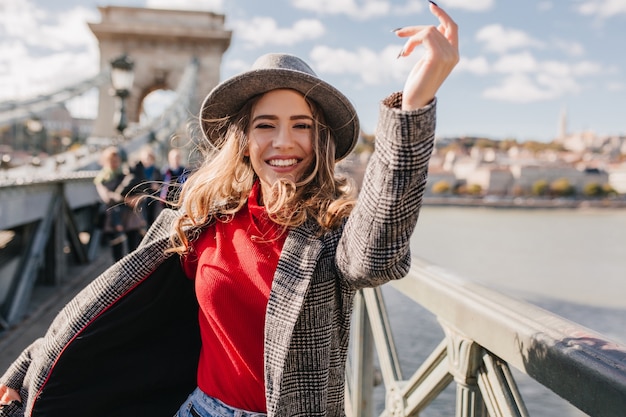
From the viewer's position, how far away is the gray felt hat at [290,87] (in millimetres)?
1089

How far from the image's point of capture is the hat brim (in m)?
1.09

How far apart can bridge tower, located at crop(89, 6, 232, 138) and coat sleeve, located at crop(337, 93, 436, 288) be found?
19.3 metres

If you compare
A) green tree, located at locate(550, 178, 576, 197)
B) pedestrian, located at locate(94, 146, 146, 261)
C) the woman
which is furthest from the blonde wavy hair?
green tree, located at locate(550, 178, 576, 197)

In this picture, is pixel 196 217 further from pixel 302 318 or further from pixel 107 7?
pixel 107 7

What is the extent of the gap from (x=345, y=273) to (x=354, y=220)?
0.31ft

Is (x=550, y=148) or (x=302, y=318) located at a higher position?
(x=550, y=148)

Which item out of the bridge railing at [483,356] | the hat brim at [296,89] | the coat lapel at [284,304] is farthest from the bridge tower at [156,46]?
the coat lapel at [284,304]

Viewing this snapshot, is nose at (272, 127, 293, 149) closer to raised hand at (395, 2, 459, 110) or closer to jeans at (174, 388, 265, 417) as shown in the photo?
raised hand at (395, 2, 459, 110)

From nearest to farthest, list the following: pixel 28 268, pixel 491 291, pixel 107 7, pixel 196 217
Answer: pixel 491 291
pixel 196 217
pixel 28 268
pixel 107 7

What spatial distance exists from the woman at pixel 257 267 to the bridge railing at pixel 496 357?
8.7 inches

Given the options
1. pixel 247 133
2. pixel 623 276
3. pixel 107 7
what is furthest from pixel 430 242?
pixel 247 133

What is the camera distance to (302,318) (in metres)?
0.97

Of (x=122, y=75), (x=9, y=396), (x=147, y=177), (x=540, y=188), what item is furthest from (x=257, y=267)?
(x=540, y=188)

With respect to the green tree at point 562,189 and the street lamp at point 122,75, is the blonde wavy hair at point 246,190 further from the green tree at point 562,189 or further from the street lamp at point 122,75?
the green tree at point 562,189
